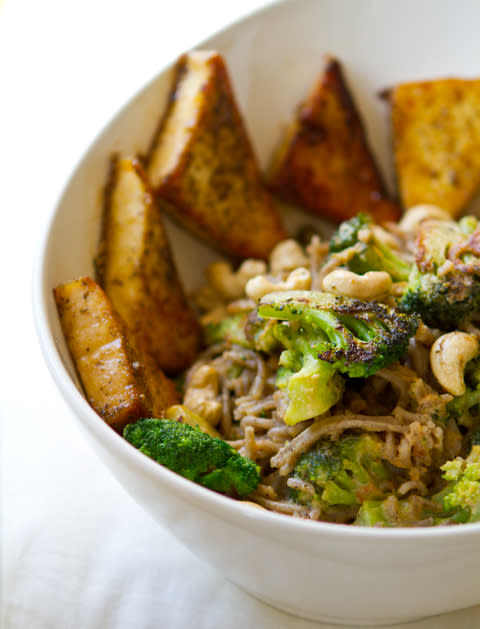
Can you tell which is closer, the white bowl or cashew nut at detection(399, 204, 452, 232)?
the white bowl

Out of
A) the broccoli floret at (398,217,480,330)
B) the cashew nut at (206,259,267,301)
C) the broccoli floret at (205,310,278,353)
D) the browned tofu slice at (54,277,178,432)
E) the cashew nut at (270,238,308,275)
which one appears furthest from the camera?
the cashew nut at (206,259,267,301)

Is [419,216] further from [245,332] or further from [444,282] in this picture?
[245,332]

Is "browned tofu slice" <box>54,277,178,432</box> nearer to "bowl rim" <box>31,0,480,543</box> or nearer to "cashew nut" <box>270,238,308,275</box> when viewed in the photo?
"bowl rim" <box>31,0,480,543</box>

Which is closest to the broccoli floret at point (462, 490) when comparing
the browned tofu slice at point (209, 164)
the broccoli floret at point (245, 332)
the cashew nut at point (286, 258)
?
the broccoli floret at point (245, 332)

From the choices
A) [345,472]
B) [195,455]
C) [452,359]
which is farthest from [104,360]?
[452,359]

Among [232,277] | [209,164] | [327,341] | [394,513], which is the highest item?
[209,164]

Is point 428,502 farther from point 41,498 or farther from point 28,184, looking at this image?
point 28,184

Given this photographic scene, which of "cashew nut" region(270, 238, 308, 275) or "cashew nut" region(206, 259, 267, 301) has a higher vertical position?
"cashew nut" region(270, 238, 308, 275)

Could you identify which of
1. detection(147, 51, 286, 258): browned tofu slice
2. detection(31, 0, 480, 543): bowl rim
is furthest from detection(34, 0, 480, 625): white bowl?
detection(147, 51, 286, 258): browned tofu slice
